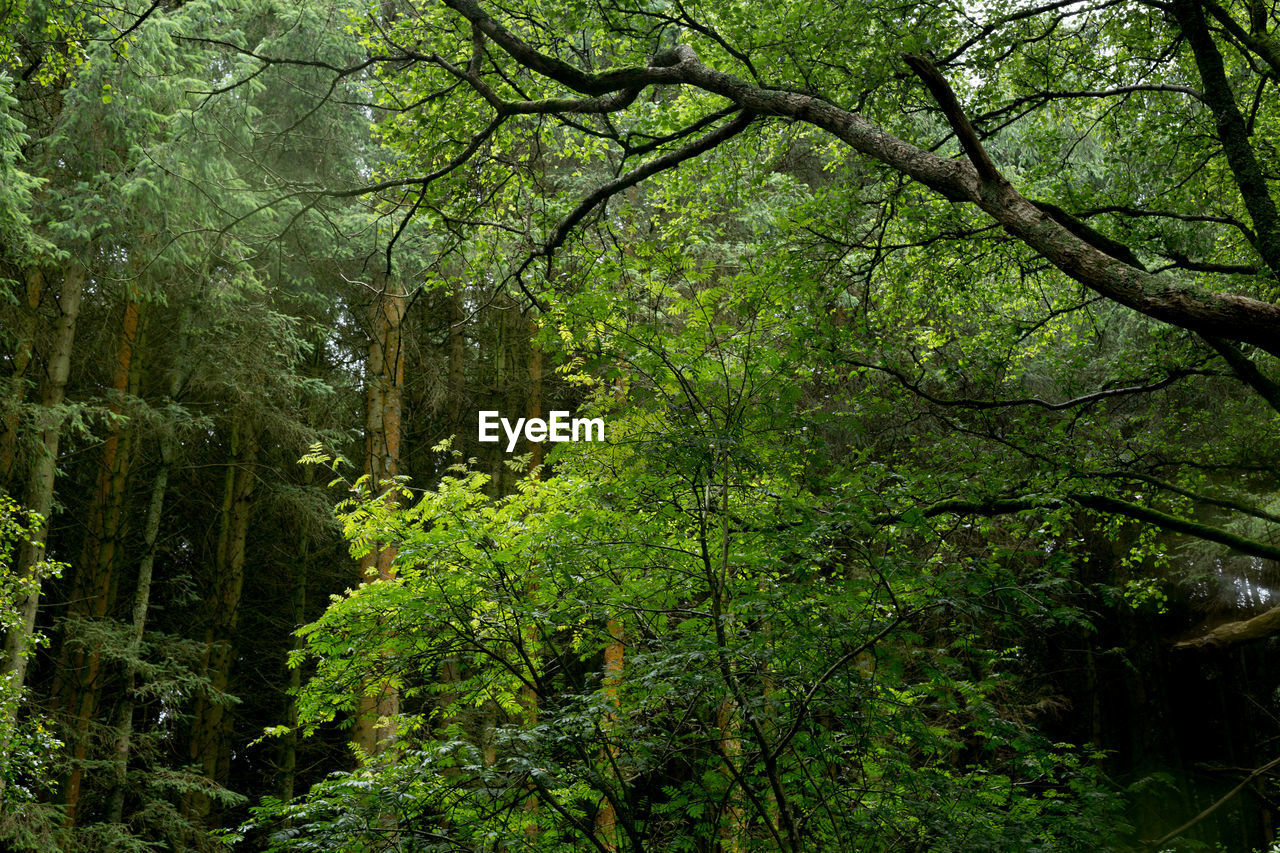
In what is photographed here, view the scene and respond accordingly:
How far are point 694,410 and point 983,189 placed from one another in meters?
1.64

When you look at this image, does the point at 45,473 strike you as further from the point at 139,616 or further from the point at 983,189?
the point at 983,189

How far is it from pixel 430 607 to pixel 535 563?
68 centimetres

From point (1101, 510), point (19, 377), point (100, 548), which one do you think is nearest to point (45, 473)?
point (19, 377)

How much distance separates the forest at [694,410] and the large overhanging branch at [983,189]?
2cm

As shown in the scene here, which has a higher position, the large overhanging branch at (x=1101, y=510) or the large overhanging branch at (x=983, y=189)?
the large overhanging branch at (x=983, y=189)

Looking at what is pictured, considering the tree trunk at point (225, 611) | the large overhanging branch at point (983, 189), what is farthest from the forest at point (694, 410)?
the tree trunk at point (225, 611)

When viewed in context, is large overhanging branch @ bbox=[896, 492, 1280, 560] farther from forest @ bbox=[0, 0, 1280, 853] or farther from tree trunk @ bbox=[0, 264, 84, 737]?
tree trunk @ bbox=[0, 264, 84, 737]

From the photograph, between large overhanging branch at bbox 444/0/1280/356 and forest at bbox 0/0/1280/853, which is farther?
forest at bbox 0/0/1280/853

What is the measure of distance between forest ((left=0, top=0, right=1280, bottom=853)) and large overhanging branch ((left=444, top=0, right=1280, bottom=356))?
2 cm

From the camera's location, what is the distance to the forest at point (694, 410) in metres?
3.50

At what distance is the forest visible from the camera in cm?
350

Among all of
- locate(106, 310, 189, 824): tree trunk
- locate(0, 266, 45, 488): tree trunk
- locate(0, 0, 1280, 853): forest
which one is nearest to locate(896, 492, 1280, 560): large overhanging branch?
locate(0, 0, 1280, 853): forest

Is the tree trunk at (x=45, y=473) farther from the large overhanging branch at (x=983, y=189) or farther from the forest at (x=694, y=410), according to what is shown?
the large overhanging branch at (x=983, y=189)

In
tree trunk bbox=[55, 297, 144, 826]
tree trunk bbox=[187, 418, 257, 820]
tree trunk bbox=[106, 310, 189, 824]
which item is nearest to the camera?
tree trunk bbox=[106, 310, 189, 824]
